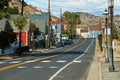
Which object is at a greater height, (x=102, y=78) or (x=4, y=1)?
(x=4, y=1)

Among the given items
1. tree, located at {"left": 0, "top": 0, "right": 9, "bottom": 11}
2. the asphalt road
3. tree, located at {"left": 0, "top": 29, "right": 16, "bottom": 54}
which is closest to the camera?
the asphalt road

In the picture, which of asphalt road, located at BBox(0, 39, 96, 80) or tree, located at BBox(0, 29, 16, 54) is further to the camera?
tree, located at BBox(0, 29, 16, 54)

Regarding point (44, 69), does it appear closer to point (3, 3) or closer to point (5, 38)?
point (3, 3)

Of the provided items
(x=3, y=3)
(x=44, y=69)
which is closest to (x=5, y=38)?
(x=3, y=3)

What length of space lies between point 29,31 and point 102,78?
265 ft

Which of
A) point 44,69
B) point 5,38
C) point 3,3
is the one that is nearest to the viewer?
point 44,69

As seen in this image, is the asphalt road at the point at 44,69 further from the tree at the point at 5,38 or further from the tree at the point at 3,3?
the tree at the point at 5,38

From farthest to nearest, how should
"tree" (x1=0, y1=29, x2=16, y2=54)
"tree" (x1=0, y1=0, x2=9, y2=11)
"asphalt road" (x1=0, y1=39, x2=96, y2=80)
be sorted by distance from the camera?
1. "tree" (x1=0, y1=29, x2=16, y2=54)
2. "tree" (x1=0, y1=0, x2=9, y2=11)
3. "asphalt road" (x1=0, y1=39, x2=96, y2=80)

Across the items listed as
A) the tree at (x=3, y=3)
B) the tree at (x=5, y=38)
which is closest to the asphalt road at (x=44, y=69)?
the tree at (x=3, y=3)

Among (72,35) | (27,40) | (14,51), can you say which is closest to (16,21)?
(14,51)

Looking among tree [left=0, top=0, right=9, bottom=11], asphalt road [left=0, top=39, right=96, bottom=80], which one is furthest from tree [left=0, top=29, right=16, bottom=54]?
asphalt road [left=0, top=39, right=96, bottom=80]

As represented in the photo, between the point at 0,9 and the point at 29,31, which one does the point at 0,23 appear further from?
the point at 0,9

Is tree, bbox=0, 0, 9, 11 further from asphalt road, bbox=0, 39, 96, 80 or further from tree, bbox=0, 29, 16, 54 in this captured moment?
asphalt road, bbox=0, 39, 96, 80

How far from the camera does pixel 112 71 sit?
2462cm
